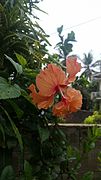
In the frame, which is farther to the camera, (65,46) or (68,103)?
(65,46)

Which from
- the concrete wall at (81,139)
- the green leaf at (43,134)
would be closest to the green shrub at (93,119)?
the concrete wall at (81,139)

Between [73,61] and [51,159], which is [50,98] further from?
[51,159]

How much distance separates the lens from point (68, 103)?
0.63 m

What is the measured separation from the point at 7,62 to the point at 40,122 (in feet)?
0.56

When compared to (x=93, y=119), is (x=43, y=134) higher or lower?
higher

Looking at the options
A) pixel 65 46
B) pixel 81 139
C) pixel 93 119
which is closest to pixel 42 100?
pixel 81 139

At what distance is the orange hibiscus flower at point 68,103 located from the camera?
0.62 metres

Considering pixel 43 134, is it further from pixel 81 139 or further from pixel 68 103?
pixel 81 139

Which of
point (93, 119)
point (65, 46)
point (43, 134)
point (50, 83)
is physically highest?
point (65, 46)

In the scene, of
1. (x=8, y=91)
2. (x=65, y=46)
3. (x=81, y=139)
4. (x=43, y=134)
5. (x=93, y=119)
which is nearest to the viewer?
(x=8, y=91)

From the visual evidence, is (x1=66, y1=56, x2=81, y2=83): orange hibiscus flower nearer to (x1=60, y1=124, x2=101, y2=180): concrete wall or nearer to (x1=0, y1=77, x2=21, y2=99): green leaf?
(x1=0, y1=77, x2=21, y2=99): green leaf

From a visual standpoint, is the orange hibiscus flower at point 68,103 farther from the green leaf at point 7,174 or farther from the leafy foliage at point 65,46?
the leafy foliage at point 65,46

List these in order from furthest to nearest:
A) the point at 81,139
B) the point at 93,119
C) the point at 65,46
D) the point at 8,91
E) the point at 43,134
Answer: the point at 93,119 → the point at 65,46 → the point at 81,139 → the point at 43,134 → the point at 8,91

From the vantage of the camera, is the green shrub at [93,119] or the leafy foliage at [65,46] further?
the green shrub at [93,119]
